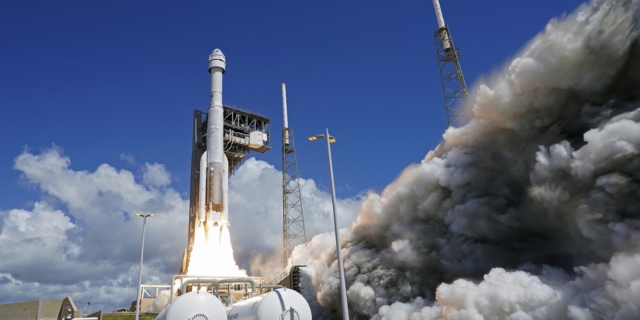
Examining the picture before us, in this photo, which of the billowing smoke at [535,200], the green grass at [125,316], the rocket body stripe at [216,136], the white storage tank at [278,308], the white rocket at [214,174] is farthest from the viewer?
the rocket body stripe at [216,136]

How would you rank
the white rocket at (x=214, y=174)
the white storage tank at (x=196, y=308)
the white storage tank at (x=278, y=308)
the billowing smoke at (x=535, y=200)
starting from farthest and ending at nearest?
the white rocket at (x=214, y=174) < the white storage tank at (x=278, y=308) < the white storage tank at (x=196, y=308) < the billowing smoke at (x=535, y=200)

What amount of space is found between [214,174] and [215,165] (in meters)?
1.09

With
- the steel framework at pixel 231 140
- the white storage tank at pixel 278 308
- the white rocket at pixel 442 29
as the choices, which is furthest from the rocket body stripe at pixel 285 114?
the white storage tank at pixel 278 308

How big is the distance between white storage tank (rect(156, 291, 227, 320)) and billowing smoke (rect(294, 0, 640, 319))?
10.6 meters

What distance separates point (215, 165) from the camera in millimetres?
54219

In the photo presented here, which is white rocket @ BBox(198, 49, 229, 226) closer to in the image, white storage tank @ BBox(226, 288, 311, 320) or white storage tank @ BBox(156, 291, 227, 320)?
white storage tank @ BBox(156, 291, 227, 320)

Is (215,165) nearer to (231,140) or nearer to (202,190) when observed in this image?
(202,190)

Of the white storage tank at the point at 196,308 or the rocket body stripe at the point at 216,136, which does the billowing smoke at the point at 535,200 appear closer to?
the white storage tank at the point at 196,308

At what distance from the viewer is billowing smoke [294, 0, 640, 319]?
18906 mm

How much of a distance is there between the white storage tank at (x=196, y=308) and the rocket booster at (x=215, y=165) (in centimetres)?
3066

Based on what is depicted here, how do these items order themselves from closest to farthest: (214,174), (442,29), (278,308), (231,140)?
(278,308) → (442,29) → (214,174) → (231,140)

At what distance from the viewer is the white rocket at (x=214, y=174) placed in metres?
53.5

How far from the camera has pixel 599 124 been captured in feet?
68.1

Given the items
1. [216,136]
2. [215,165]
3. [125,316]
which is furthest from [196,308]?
[216,136]
